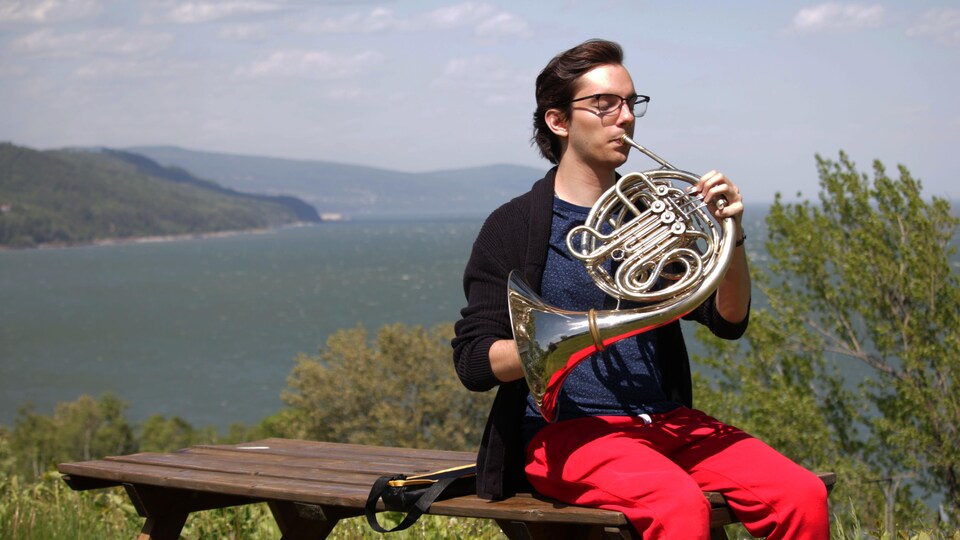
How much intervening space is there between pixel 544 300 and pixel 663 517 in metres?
0.71

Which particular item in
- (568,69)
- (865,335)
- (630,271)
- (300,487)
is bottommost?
(865,335)

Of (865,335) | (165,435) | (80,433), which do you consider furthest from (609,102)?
(80,433)

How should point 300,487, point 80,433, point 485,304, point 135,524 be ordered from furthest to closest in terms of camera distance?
1. point 80,433
2. point 135,524
3. point 300,487
4. point 485,304

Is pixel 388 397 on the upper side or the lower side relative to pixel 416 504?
lower

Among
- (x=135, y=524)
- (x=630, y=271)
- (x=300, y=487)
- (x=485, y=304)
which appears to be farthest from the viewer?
(x=135, y=524)

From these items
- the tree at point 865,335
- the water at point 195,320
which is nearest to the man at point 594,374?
the tree at point 865,335

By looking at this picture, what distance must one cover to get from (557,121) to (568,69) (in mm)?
158

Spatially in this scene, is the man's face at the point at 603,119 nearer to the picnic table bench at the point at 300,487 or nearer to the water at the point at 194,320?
the picnic table bench at the point at 300,487

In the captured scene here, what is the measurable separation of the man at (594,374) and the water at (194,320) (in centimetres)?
6442

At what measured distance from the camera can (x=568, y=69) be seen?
3.27 metres

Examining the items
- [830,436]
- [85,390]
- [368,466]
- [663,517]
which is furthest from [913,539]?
[85,390]

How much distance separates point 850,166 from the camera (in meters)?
25.7

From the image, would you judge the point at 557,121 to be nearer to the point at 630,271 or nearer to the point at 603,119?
the point at 603,119

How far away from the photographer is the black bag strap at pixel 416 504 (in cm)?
306
